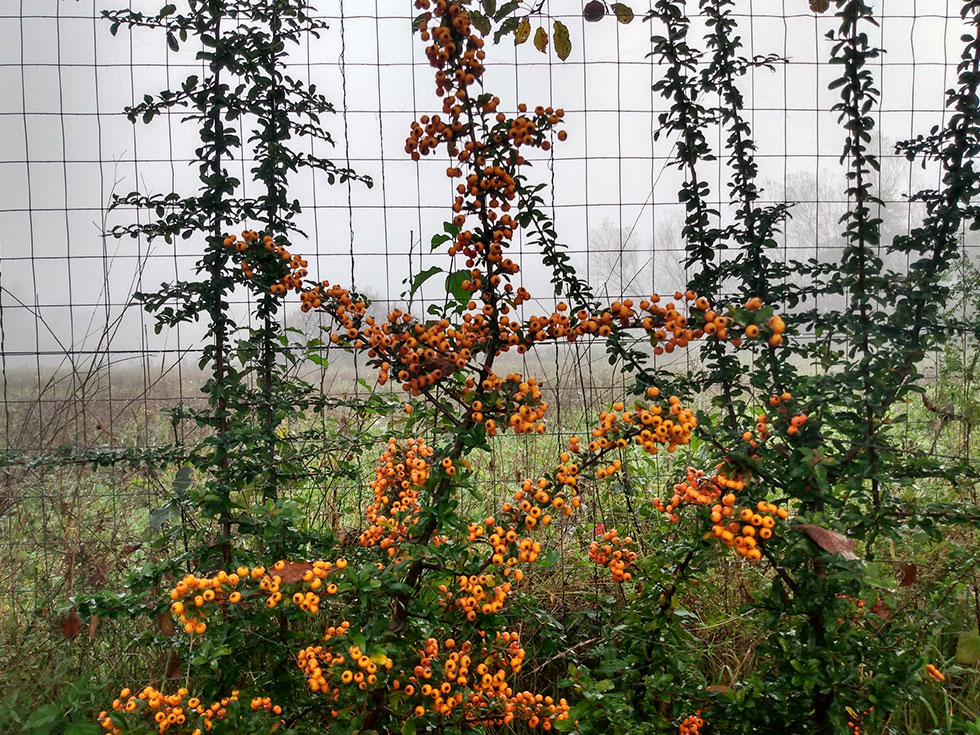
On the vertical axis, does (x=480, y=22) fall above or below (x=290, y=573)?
above

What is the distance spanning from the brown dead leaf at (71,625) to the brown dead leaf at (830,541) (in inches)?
72.7

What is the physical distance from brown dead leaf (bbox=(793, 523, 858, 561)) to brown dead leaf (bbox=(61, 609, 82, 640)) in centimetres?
185

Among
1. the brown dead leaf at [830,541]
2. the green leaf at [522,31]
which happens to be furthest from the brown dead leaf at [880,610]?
the green leaf at [522,31]

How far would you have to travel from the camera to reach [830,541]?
1321mm

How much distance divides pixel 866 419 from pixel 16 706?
7.92 ft

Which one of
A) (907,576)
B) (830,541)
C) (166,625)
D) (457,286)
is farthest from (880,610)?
(166,625)

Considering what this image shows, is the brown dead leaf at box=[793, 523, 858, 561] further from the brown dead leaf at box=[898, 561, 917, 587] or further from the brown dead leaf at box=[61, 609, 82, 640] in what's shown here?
the brown dead leaf at box=[61, 609, 82, 640]

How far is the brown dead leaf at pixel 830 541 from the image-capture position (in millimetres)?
1304

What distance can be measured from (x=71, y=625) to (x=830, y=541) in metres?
1.92

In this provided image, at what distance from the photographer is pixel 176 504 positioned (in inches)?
70.2

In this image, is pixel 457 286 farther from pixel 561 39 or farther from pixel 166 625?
pixel 166 625

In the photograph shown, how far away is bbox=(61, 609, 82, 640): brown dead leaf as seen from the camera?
1.95 metres

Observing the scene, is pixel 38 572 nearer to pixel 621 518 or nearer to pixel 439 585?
pixel 439 585

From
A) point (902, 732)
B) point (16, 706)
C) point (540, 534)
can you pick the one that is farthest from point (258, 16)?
point (902, 732)
